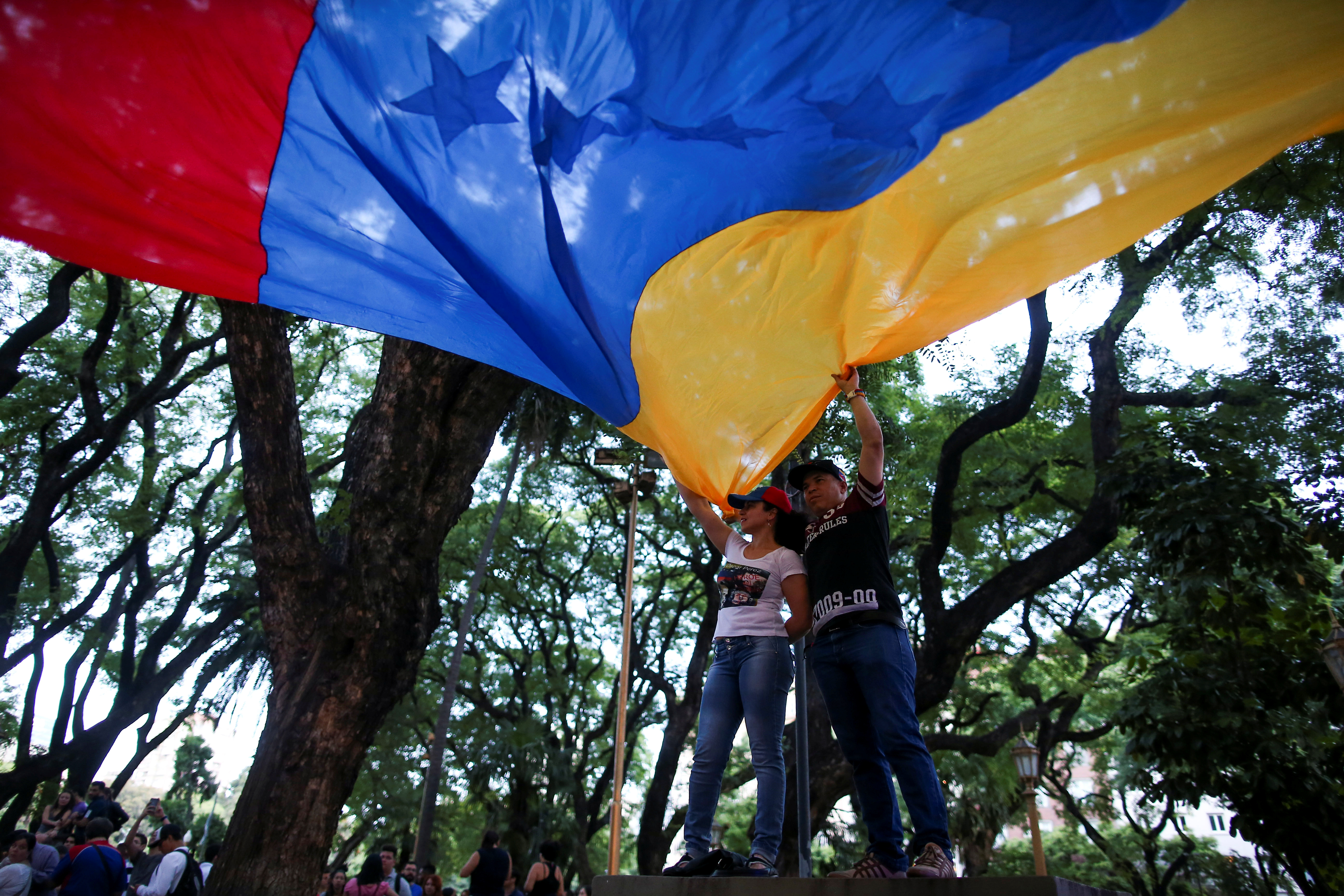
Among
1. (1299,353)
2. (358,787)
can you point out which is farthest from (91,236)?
(358,787)

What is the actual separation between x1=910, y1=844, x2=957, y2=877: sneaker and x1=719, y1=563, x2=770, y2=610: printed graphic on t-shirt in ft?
4.19

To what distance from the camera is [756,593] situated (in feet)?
12.9

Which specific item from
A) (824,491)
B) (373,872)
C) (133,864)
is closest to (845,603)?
(824,491)

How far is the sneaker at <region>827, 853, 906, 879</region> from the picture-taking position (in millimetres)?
3043

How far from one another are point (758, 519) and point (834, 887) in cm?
179

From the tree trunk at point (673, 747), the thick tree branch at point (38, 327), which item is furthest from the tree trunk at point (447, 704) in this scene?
the thick tree branch at point (38, 327)

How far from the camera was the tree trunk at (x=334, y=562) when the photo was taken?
18.0 feet

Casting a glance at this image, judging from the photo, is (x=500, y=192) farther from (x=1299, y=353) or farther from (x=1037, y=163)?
(x=1299, y=353)

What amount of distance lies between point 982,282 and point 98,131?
11.5 feet

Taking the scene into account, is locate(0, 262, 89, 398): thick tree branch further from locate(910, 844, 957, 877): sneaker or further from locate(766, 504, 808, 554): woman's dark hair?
locate(910, 844, 957, 877): sneaker

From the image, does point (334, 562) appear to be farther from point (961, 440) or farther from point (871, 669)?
point (961, 440)

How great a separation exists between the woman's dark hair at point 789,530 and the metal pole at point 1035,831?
7.56m

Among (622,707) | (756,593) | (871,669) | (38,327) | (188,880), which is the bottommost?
(188,880)

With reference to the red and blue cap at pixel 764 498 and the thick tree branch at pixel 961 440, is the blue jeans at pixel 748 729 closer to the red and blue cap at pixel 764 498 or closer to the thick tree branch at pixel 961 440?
the red and blue cap at pixel 764 498
